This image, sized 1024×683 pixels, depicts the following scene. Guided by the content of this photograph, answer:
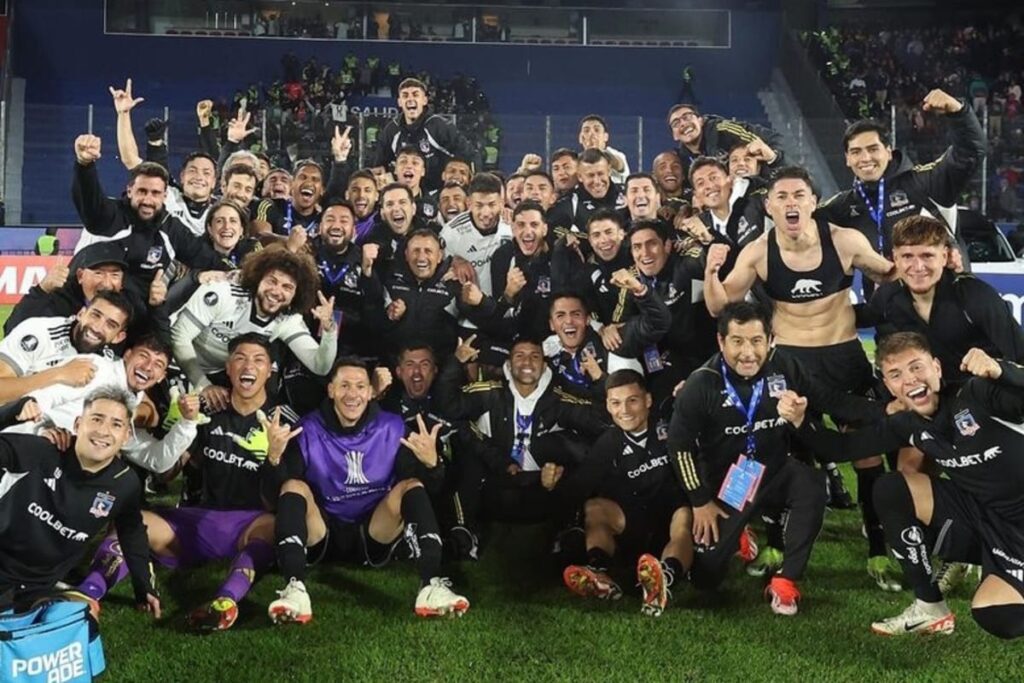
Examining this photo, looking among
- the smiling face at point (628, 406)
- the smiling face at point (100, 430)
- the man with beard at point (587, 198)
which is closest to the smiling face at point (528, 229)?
the man with beard at point (587, 198)

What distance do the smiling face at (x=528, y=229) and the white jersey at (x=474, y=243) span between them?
1.51ft

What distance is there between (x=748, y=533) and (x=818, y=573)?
42cm

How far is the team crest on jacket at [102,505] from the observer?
4.27 meters

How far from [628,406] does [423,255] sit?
6.35ft

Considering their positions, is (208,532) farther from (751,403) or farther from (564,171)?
(564,171)

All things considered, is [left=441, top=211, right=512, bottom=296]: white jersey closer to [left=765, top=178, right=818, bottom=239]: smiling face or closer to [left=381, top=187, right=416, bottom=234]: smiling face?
[left=381, top=187, right=416, bottom=234]: smiling face

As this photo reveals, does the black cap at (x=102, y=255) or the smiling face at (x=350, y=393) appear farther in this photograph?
the black cap at (x=102, y=255)

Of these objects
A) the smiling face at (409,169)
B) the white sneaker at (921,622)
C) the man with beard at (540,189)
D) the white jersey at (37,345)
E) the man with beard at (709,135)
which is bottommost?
the white sneaker at (921,622)

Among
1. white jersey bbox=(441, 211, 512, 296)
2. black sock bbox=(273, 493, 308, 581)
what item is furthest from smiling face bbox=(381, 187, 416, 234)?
black sock bbox=(273, 493, 308, 581)

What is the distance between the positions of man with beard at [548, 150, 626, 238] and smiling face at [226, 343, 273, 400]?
284 centimetres

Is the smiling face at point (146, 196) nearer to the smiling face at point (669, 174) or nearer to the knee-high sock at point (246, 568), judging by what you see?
the knee-high sock at point (246, 568)

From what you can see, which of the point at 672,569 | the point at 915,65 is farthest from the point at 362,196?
the point at 915,65

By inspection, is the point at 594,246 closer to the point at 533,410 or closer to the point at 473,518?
the point at 533,410

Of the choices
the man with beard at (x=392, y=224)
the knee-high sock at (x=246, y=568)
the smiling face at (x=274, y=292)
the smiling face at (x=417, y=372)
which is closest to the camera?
the knee-high sock at (x=246, y=568)
